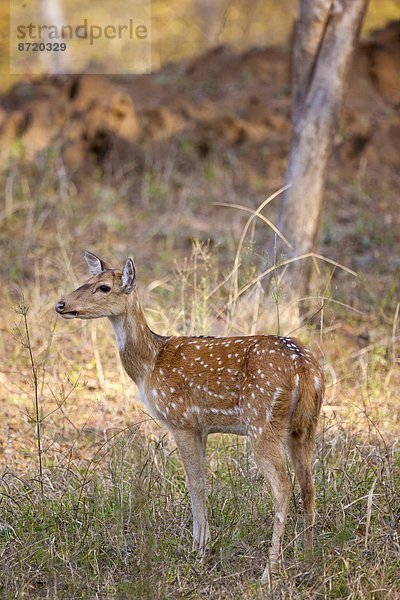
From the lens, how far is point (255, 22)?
19844mm

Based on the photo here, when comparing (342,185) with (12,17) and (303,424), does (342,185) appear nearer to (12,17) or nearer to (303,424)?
(303,424)

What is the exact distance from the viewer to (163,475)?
6184 mm

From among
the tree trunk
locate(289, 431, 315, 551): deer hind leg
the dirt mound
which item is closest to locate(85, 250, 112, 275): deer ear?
locate(289, 431, 315, 551): deer hind leg

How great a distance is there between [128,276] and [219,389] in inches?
37.8

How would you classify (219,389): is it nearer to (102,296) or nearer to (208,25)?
(102,296)

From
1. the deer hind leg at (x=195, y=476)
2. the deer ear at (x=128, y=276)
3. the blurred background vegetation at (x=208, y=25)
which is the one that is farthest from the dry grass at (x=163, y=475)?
the blurred background vegetation at (x=208, y=25)

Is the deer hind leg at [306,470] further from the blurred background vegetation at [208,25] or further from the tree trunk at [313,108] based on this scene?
the blurred background vegetation at [208,25]

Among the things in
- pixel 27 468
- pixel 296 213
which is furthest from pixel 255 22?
pixel 27 468

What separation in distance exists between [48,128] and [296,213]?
16.9 ft

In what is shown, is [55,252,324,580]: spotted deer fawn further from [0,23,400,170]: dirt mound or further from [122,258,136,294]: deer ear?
[0,23,400,170]: dirt mound

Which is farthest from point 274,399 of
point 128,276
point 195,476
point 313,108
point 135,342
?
point 313,108

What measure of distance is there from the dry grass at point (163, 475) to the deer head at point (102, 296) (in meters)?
0.31

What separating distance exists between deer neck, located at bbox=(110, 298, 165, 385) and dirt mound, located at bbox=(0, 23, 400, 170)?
23.2ft

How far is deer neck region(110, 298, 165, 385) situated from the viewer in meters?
6.09
